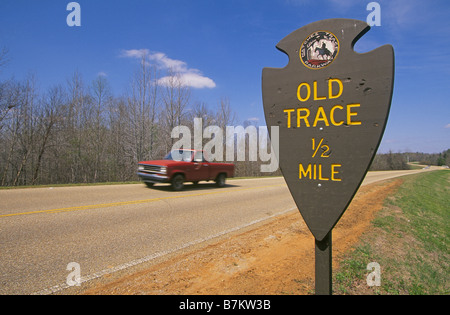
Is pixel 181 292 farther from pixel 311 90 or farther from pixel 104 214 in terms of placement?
pixel 104 214

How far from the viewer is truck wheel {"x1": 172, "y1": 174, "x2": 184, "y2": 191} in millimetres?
11094

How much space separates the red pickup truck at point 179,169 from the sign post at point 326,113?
933cm

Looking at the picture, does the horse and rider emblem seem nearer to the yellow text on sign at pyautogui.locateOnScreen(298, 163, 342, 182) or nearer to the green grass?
the yellow text on sign at pyautogui.locateOnScreen(298, 163, 342, 182)

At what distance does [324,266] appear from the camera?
1.94m

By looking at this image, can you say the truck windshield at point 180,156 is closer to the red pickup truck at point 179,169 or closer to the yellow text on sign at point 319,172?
the red pickup truck at point 179,169

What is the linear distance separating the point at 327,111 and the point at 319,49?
472mm

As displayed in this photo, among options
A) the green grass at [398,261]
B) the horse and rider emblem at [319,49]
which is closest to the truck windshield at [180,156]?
the green grass at [398,261]

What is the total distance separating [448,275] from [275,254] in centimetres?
357

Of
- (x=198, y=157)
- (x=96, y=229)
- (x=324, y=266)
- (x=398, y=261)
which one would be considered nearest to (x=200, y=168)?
(x=198, y=157)

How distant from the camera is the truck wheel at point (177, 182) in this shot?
1109cm

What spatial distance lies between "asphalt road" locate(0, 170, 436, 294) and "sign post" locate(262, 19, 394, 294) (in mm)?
3020

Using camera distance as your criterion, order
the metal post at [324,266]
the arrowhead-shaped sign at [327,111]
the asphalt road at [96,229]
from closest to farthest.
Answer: the arrowhead-shaped sign at [327,111], the metal post at [324,266], the asphalt road at [96,229]

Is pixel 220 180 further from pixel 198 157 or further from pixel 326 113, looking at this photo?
pixel 326 113
